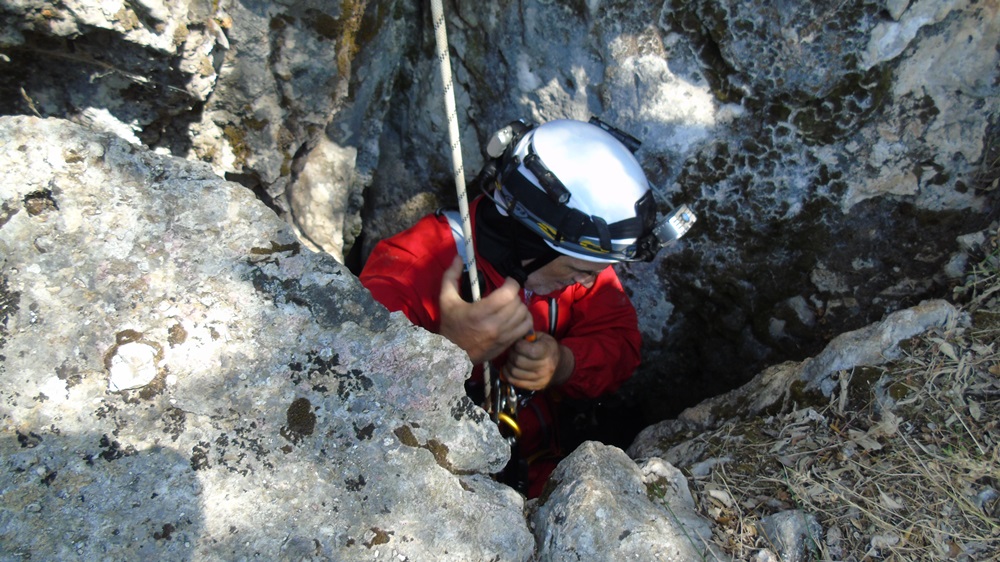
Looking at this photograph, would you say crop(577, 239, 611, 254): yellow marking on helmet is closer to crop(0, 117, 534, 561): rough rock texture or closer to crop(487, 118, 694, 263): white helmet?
crop(487, 118, 694, 263): white helmet

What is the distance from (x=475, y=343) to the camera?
2.56 meters

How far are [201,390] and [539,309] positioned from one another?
70.2 inches

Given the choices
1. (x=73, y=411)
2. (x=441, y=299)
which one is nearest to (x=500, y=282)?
(x=441, y=299)

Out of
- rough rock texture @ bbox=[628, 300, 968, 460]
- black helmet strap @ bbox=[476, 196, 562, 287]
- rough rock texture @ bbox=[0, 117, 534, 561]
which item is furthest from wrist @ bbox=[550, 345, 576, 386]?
rough rock texture @ bbox=[0, 117, 534, 561]

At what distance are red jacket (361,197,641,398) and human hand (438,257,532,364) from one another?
0.26 meters

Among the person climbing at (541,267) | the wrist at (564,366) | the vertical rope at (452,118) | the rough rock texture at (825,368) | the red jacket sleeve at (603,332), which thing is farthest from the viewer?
the red jacket sleeve at (603,332)

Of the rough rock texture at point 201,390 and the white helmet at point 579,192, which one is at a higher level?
the white helmet at point 579,192

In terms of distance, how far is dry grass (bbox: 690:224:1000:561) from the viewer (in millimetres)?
1988

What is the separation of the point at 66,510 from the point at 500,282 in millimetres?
1846

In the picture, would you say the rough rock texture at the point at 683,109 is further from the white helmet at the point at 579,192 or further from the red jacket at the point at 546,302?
the white helmet at the point at 579,192

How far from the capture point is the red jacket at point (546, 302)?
2.99 metres

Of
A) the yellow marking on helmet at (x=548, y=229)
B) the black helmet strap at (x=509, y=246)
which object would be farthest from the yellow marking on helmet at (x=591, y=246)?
the black helmet strap at (x=509, y=246)

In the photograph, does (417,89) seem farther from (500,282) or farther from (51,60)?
(51,60)

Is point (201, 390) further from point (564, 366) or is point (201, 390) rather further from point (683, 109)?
point (683, 109)
